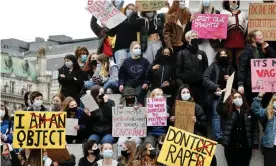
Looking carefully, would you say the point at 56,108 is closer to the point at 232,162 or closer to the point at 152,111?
the point at 152,111

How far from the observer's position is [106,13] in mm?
18391

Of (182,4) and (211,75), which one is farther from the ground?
(182,4)

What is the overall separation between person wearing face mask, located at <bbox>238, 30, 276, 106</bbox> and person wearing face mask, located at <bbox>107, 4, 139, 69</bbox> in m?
2.52

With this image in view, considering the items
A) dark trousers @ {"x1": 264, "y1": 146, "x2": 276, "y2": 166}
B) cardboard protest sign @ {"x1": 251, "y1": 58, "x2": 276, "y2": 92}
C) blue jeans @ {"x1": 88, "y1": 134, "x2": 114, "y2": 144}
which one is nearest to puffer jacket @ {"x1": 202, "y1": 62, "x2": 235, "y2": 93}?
cardboard protest sign @ {"x1": 251, "y1": 58, "x2": 276, "y2": 92}

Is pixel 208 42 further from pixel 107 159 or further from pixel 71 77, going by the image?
pixel 107 159

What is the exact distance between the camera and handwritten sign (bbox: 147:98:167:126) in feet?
52.5

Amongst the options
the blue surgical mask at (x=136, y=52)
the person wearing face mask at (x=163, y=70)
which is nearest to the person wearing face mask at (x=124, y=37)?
the blue surgical mask at (x=136, y=52)

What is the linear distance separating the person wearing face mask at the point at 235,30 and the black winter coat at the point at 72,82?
2.72 metres

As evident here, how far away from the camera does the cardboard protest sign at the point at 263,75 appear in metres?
15.9

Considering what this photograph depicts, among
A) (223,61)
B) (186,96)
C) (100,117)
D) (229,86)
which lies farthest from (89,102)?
(229,86)

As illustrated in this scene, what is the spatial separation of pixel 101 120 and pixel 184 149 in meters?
2.18

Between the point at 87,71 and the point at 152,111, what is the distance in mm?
2561

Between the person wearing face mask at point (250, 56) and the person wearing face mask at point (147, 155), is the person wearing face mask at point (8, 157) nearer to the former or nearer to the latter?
the person wearing face mask at point (147, 155)

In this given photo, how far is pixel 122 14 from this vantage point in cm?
1814
